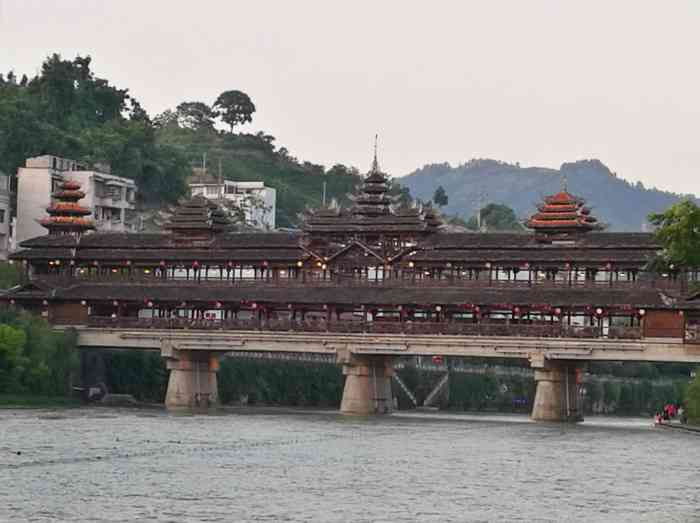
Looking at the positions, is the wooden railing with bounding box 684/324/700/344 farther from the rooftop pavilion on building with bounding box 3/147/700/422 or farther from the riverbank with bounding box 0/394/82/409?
the riverbank with bounding box 0/394/82/409

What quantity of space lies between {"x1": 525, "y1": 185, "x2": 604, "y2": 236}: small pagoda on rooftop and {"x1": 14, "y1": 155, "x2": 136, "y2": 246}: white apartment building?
141 ft

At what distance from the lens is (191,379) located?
376 feet

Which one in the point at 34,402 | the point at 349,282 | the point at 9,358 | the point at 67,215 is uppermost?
the point at 67,215

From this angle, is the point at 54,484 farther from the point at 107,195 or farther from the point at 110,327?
the point at 107,195

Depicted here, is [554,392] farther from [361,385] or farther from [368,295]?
[368,295]

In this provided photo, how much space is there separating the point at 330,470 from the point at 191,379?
43.9 meters

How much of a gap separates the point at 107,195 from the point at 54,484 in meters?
103

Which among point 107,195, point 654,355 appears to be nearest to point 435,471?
point 654,355

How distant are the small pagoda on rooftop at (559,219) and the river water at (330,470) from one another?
17.3 meters

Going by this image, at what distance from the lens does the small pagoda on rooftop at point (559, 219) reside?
380 ft

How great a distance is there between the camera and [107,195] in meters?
164

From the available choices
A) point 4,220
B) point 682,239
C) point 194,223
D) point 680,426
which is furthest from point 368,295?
point 4,220

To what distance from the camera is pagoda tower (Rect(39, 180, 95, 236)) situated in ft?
414

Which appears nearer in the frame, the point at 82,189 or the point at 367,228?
the point at 367,228
